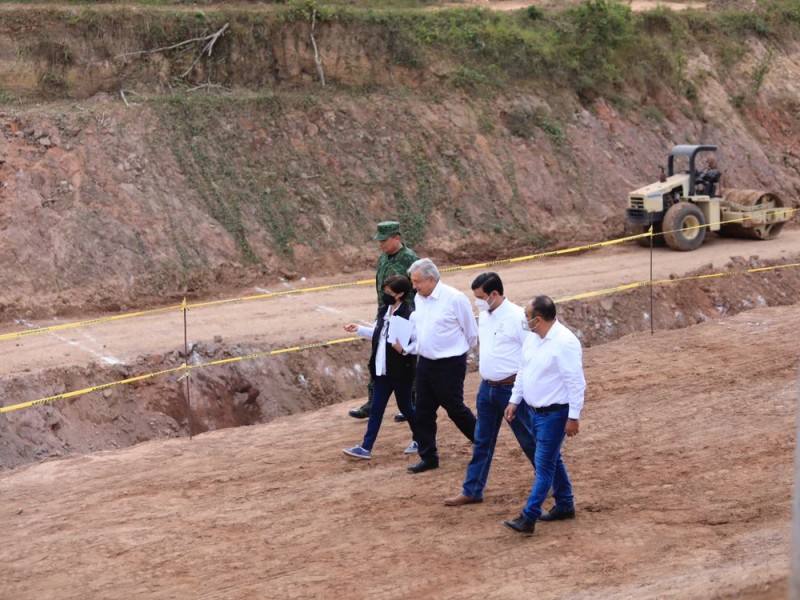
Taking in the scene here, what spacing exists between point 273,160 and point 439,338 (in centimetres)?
1233

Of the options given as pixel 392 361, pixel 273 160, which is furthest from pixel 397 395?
pixel 273 160

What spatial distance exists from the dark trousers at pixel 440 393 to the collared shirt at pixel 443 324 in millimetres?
94

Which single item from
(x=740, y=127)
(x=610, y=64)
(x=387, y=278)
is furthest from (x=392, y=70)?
(x=387, y=278)

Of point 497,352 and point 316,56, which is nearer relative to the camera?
point 497,352

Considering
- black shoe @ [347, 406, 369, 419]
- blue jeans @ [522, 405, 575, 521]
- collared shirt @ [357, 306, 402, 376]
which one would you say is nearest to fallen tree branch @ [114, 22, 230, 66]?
black shoe @ [347, 406, 369, 419]

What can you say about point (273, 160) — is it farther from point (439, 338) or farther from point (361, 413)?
point (439, 338)

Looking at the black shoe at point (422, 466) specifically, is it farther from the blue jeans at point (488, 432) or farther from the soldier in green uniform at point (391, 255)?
the soldier in green uniform at point (391, 255)

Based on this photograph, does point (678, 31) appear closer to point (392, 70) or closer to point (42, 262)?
point (392, 70)

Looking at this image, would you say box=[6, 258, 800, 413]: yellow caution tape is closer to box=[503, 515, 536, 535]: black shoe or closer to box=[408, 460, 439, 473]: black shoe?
box=[408, 460, 439, 473]: black shoe

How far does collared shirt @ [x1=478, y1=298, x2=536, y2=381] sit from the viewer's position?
903 cm

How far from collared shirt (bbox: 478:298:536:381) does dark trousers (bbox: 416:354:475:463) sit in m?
0.73

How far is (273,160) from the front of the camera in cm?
2141

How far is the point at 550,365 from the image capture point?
331 inches

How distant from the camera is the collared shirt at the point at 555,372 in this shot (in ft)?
27.5
